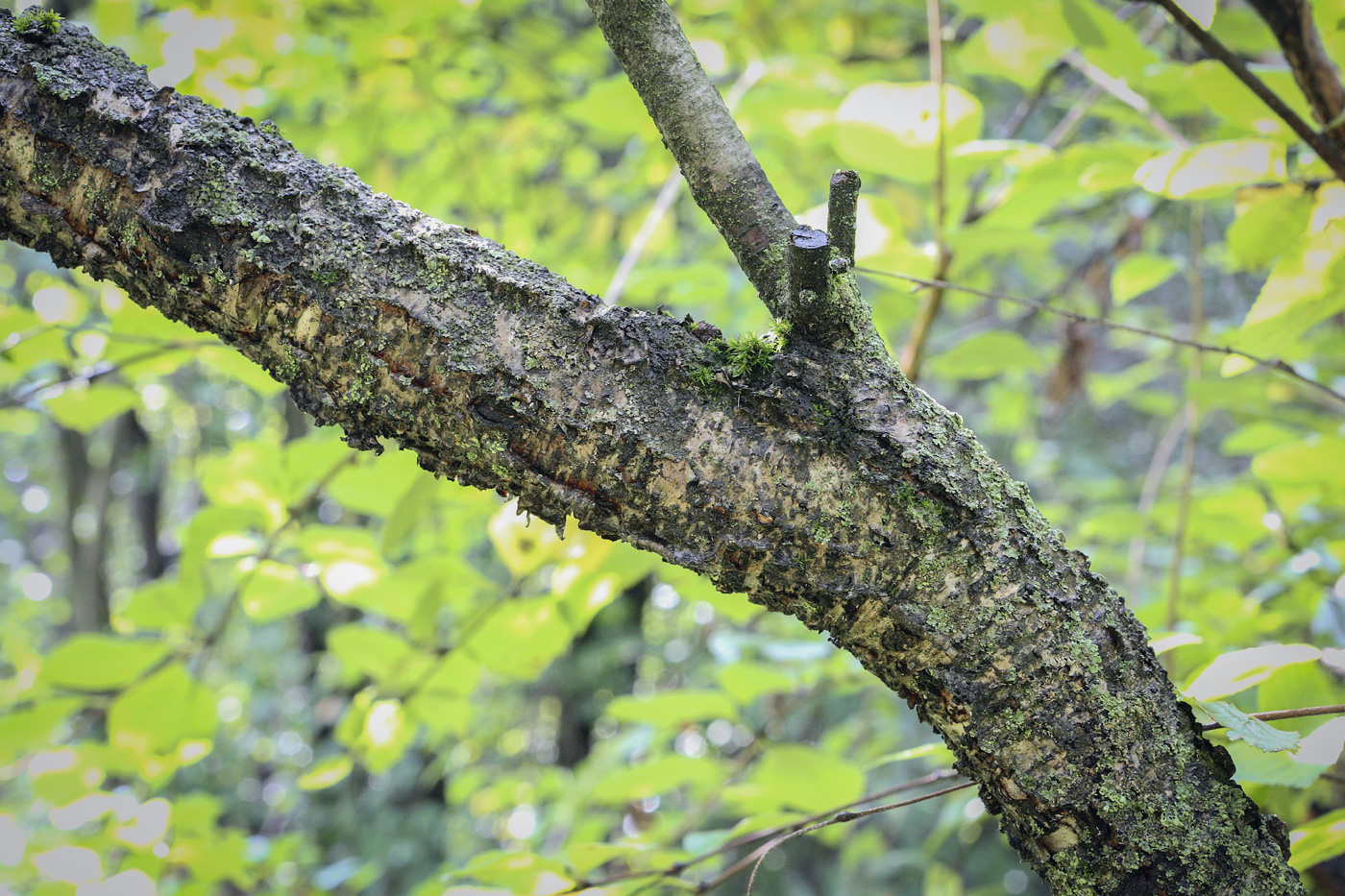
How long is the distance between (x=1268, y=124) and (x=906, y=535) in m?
0.74

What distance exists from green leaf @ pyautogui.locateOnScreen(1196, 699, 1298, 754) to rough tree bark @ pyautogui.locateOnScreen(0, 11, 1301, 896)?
39mm

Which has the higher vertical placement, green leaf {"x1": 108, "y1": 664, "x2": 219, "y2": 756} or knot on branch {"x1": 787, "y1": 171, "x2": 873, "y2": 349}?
knot on branch {"x1": 787, "y1": 171, "x2": 873, "y2": 349}

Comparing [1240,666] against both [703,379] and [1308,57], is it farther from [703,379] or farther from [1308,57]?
[1308,57]

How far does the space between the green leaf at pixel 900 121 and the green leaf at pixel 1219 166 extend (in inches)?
10.9

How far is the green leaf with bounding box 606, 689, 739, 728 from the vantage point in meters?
1.13

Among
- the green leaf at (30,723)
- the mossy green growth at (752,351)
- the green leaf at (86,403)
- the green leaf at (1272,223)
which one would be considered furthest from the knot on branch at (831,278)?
the green leaf at (30,723)

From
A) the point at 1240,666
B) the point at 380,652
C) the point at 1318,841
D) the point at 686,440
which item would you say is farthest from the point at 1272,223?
the point at 380,652

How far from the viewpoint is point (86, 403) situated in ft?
3.69

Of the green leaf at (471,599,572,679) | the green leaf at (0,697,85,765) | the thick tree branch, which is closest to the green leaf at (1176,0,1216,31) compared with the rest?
the thick tree branch

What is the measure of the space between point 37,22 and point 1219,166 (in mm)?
1039

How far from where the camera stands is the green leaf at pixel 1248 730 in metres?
0.54

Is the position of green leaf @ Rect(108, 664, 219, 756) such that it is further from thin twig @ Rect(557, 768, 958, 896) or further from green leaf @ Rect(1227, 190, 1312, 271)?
green leaf @ Rect(1227, 190, 1312, 271)

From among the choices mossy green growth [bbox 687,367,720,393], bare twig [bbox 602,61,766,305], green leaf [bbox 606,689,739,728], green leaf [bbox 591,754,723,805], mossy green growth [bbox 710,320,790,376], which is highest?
bare twig [bbox 602,61,766,305]

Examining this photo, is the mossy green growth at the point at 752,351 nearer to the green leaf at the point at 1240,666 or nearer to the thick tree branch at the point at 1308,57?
the green leaf at the point at 1240,666
